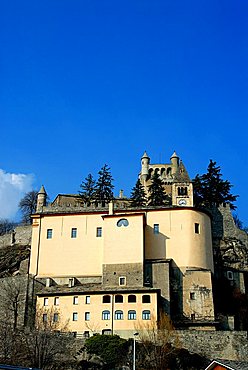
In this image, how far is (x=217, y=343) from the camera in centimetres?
5159

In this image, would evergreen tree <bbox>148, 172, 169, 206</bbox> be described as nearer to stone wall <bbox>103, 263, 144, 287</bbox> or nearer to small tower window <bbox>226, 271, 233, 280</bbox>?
small tower window <bbox>226, 271, 233, 280</bbox>

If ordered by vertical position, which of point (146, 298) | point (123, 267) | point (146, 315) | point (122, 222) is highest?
point (122, 222)

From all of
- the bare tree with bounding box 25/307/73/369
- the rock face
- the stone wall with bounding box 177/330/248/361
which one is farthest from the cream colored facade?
the rock face

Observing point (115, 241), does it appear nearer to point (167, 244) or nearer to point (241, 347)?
point (167, 244)

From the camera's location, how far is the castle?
57344mm

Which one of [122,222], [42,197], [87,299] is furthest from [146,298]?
[42,197]

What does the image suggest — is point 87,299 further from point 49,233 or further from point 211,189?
point 211,189

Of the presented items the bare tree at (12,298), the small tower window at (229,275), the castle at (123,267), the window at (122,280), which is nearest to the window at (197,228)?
the castle at (123,267)

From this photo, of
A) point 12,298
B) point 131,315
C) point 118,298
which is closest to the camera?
point 131,315

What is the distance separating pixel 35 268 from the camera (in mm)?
67062

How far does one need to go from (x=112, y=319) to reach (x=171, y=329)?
679 cm

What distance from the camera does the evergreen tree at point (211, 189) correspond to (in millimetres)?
80875

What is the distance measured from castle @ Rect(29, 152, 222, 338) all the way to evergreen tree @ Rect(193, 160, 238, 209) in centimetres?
1190

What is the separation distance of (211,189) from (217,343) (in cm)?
3357
